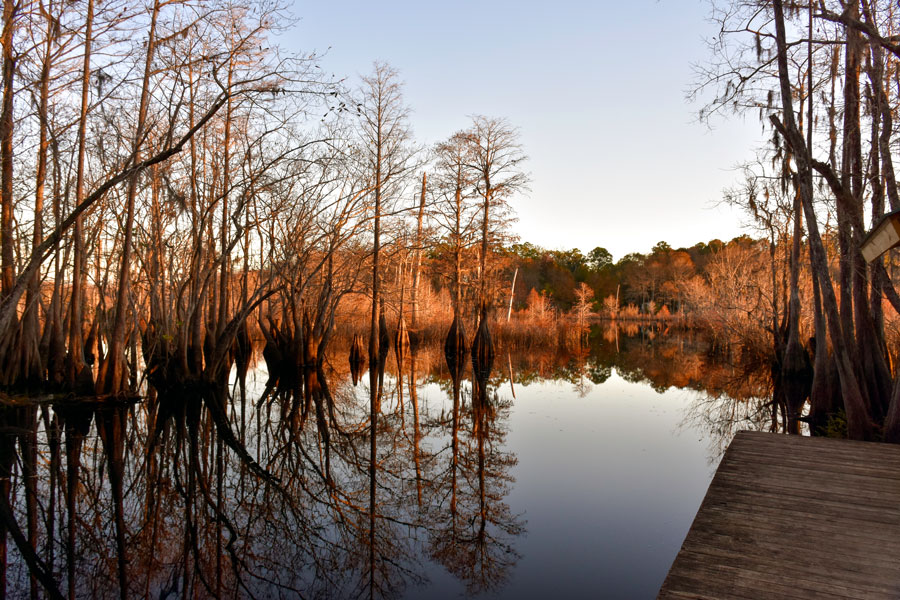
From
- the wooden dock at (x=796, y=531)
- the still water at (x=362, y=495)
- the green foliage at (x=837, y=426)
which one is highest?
the wooden dock at (x=796, y=531)

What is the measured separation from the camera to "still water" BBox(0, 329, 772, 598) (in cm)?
421

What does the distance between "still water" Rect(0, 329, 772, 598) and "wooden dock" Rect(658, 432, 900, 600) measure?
0.75 m

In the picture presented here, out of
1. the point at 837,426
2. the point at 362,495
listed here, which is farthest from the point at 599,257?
the point at 362,495

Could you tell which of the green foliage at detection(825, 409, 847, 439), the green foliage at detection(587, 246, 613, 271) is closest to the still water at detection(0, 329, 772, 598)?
the green foliage at detection(825, 409, 847, 439)

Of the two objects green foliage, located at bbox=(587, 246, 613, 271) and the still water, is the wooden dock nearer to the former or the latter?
the still water

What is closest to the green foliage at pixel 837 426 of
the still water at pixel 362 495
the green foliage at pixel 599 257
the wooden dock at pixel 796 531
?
the still water at pixel 362 495

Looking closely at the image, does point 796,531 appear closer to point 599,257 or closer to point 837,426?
point 837,426

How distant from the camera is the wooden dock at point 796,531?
2.96m

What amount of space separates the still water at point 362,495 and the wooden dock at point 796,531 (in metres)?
0.75

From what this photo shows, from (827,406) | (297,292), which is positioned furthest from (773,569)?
(297,292)

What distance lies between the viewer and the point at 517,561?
4.52m

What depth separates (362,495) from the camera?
6.03m

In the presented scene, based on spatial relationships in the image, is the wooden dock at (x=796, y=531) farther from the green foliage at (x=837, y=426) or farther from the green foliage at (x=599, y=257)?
the green foliage at (x=599, y=257)

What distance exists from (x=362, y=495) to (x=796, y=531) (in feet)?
13.3
